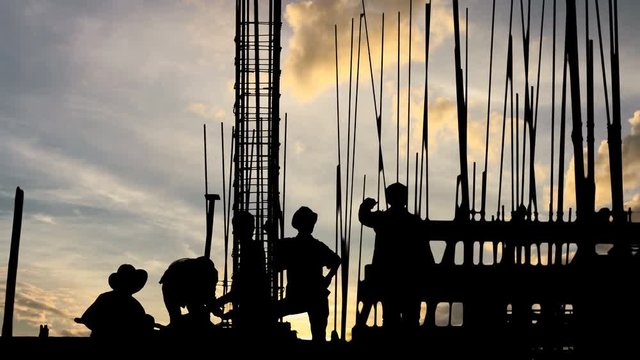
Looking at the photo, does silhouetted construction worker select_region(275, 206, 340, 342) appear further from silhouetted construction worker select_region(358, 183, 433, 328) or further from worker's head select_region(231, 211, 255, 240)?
silhouetted construction worker select_region(358, 183, 433, 328)

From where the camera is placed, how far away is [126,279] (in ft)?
22.8

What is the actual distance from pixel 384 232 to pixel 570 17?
1.94 meters

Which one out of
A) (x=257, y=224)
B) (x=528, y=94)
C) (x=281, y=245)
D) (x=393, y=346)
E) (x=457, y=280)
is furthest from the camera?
(x=257, y=224)

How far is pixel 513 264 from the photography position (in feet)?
18.2

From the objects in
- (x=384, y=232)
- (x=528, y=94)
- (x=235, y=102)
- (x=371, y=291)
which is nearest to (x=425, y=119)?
(x=528, y=94)

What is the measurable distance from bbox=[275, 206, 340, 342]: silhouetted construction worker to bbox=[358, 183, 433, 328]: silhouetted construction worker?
1686mm

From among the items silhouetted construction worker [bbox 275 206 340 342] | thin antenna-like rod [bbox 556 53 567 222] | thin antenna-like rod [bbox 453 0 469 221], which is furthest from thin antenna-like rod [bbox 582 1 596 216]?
silhouetted construction worker [bbox 275 206 340 342]

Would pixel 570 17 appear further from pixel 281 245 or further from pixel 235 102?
pixel 235 102

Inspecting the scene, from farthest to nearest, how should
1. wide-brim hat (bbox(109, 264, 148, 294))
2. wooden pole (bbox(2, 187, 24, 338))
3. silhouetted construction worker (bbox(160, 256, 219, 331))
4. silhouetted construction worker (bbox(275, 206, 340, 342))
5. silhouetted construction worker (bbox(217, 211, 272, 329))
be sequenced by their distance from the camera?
→ silhouetted construction worker (bbox(217, 211, 272, 329)), silhouetted construction worker (bbox(275, 206, 340, 342)), silhouetted construction worker (bbox(160, 256, 219, 331)), wooden pole (bbox(2, 187, 24, 338)), wide-brim hat (bbox(109, 264, 148, 294))

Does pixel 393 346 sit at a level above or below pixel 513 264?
below

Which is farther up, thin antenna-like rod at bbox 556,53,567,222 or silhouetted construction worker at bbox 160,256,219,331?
thin antenna-like rod at bbox 556,53,567,222

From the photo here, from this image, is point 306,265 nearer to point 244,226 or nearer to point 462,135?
point 244,226

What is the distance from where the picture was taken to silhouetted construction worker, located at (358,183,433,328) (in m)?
5.45

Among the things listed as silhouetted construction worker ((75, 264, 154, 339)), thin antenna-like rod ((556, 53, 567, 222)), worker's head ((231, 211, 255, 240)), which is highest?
thin antenna-like rod ((556, 53, 567, 222))
